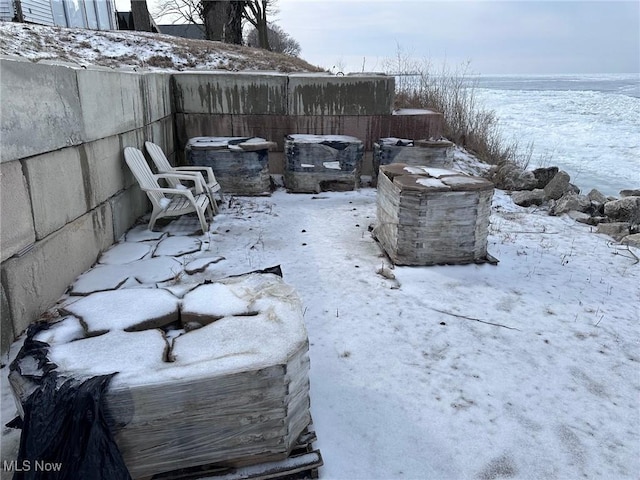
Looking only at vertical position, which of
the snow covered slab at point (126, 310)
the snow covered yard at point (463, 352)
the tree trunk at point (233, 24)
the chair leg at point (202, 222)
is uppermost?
the tree trunk at point (233, 24)

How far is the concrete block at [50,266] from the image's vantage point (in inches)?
97.0

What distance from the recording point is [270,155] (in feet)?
22.5

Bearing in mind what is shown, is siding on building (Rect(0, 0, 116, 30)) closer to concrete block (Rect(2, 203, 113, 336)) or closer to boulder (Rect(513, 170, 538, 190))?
concrete block (Rect(2, 203, 113, 336))

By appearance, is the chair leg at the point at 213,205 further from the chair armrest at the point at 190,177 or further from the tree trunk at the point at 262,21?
the tree trunk at the point at 262,21

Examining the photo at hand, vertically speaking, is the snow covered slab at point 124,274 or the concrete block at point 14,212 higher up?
the concrete block at point 14,212

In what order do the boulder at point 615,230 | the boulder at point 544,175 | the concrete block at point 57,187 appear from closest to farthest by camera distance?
1. the concrete block at point 57,187
2. the boulder at point 615,230
3. the boulder at point 544,175

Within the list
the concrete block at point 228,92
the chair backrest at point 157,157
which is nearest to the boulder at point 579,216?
the concrete block at point 228,92

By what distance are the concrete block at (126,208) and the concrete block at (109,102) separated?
62 centimetres

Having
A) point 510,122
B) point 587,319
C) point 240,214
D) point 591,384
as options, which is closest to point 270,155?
point 240,214

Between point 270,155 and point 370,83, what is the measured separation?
6.28ft

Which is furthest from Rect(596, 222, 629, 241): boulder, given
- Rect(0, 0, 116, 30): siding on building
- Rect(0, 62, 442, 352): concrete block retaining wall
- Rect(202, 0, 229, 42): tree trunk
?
Rect(202, 0, 229, 42): tree trunk

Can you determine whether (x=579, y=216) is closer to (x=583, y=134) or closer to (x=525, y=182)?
(x=525, y=182)

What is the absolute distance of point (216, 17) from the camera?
14.9 meters

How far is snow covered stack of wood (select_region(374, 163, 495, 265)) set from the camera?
3.70m
